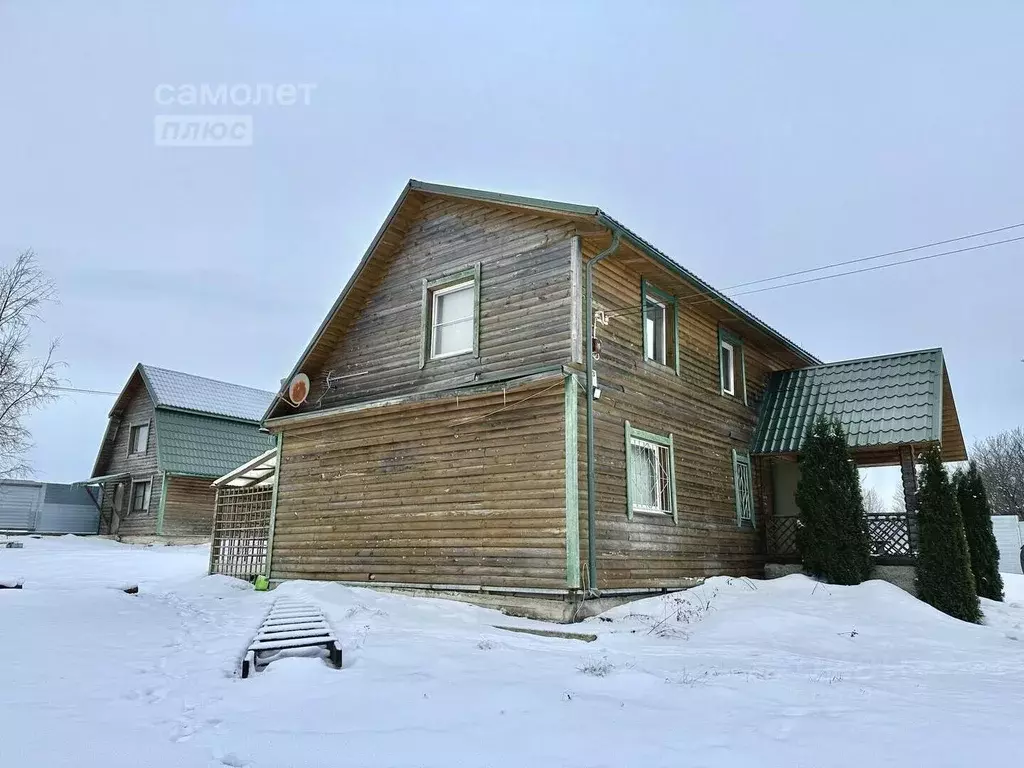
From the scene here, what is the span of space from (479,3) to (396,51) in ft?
31.3

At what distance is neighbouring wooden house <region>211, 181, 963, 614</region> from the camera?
1046 centimetres

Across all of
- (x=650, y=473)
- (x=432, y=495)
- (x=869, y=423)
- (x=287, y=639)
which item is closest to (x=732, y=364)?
(x=869, y=423)

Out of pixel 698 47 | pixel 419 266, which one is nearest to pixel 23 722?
pixel 419 266

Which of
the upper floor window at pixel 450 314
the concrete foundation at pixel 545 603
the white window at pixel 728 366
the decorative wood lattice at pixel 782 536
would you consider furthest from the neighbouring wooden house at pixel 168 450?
the decorative wood lattice at pixel 782 536

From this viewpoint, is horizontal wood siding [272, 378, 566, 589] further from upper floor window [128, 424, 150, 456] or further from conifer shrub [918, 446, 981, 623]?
upper floor window [128, 424, 150, 456]

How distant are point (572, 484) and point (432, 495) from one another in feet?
9.30

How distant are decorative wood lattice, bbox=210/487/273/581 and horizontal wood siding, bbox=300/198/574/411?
338 cm

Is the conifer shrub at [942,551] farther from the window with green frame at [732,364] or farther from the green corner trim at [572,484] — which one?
the green corner trim at [572,484]

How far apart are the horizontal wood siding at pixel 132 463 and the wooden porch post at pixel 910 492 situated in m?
24.6

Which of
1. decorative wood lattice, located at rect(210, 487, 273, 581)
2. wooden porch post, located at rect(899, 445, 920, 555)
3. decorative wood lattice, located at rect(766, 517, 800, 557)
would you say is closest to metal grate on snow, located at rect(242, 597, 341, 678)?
decorative wood lattice, located at rect(210, 487, 273, 581)

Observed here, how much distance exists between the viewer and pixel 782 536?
48.7 feet

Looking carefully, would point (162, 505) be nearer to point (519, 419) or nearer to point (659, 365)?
point (519, 419)

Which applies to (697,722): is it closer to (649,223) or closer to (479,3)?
(479,3)

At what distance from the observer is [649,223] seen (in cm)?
7794
